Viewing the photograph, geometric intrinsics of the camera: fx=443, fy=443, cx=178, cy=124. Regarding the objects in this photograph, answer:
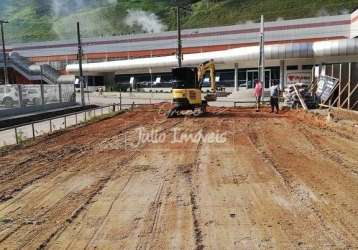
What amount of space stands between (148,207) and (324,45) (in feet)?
141

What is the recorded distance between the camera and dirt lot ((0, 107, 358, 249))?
242 inches

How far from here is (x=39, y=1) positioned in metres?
161

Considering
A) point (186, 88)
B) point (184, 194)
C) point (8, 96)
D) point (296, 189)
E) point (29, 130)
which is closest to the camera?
point (184, 194)

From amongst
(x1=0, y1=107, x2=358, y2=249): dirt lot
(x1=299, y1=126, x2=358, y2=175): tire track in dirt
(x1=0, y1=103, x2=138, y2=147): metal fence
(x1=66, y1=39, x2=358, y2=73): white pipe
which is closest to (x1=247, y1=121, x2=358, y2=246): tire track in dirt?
(x1=0, y1=107, x2=358, y2=249): dirt lot

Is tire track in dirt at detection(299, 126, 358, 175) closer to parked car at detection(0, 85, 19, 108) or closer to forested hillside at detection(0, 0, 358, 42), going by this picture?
parked car at detection(0, 85, 19, 108)

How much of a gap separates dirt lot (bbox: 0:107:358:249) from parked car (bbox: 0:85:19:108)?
13812mm

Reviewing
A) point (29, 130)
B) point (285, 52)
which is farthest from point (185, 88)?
point (285, 52)

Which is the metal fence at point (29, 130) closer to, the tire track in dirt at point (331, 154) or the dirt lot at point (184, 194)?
the dirt lot at point (184, 194)

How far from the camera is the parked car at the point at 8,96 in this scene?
27562 millimetres

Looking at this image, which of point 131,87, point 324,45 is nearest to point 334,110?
point 324,45

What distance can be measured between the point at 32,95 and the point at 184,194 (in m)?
25.2

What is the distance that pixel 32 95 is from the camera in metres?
31.0

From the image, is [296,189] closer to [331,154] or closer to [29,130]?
[331,154]

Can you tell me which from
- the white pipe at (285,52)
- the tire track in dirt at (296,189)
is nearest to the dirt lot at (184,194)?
the tire track in dirt at (296,189)
